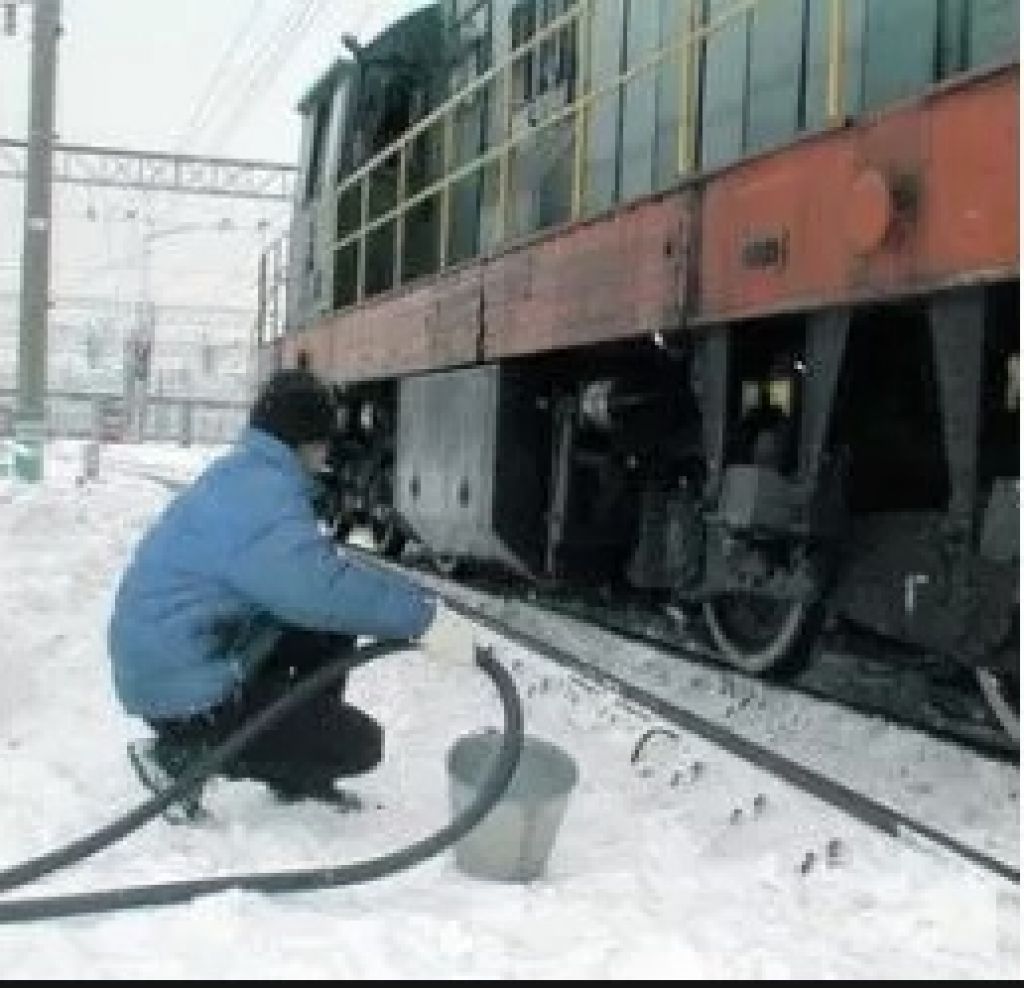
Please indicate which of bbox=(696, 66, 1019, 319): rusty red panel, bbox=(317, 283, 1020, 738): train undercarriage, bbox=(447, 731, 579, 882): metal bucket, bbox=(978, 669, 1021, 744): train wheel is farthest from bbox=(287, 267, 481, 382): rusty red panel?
bbox=(447, 731, 579, 882): metal bucket

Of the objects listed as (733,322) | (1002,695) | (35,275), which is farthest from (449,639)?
(35,275)

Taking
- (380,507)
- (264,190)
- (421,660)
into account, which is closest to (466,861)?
(421,660)

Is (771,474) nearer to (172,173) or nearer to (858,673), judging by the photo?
(858,673)

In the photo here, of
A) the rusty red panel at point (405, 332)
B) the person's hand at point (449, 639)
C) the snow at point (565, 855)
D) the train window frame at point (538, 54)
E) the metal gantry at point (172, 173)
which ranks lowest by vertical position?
the snow at point (565, 855)

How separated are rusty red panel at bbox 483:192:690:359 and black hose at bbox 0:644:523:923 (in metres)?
2.18

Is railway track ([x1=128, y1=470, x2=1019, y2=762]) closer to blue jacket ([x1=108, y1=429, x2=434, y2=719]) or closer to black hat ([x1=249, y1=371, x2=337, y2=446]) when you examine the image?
blue jacket ([x1=108, y1=429, x2=434, y2=719])

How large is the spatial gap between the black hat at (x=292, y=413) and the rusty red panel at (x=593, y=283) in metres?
1.83

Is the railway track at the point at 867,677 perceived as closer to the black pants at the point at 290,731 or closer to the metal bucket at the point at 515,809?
the metal bucket at the point at 515,809

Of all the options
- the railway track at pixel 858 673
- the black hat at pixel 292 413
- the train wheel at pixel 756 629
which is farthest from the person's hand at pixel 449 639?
the railway track at pixel 858 673

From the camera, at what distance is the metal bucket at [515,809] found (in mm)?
4289

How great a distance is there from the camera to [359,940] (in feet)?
12.2

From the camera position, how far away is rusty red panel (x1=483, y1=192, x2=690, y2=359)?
255 inches

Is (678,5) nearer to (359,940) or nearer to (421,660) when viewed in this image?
(421,660)

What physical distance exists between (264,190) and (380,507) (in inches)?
1189
